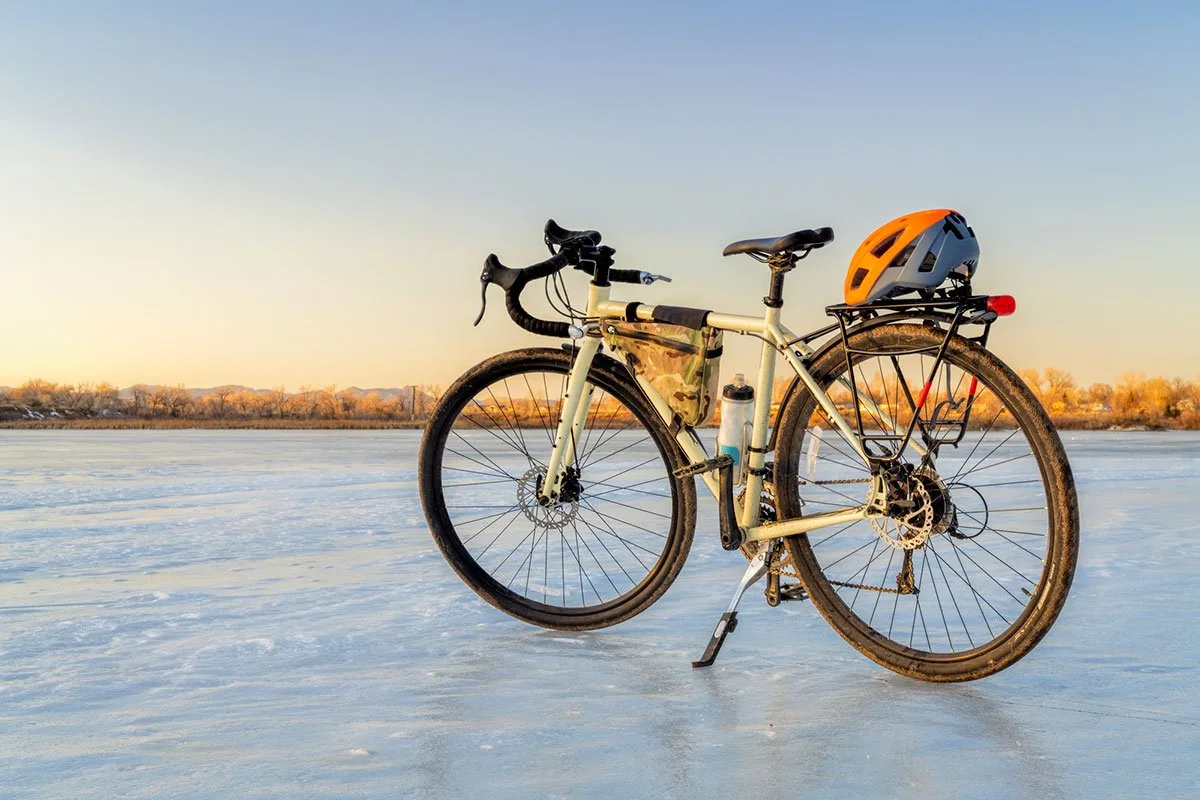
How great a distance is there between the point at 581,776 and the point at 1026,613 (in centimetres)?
132

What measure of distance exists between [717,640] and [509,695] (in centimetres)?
68

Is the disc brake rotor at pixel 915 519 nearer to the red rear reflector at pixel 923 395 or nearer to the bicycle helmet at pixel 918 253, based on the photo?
the red rear reflector at pixel 923 395

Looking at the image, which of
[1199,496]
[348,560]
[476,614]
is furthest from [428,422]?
[1199,496]

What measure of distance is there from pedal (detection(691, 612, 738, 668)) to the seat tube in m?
0.30

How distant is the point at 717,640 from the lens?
2703 millimetres

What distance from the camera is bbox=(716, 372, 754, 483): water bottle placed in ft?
9.46

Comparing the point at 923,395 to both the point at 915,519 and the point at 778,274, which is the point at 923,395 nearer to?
the point at 915,519

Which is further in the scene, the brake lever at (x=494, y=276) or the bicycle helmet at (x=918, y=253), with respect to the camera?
the brake lever at (x=494, y=276)

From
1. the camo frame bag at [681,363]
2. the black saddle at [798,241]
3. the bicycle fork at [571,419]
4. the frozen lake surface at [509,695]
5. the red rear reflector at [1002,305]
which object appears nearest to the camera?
the frozen lake surface at [509,695]

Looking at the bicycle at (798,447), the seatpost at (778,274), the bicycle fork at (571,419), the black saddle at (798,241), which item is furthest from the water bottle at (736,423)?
the bicycle fork at (571,419)

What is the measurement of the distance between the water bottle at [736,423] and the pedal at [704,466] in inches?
0.8

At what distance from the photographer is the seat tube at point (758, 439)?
279 centimetres

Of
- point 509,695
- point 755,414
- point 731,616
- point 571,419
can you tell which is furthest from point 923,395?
point 509,695

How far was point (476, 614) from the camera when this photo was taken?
132 inches
